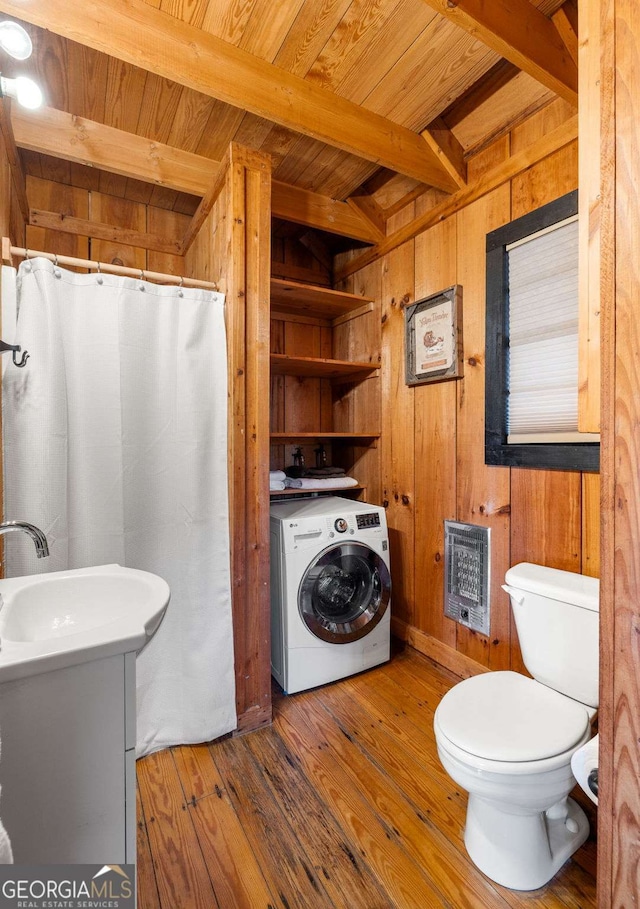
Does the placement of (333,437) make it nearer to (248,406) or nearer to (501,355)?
(248,406)

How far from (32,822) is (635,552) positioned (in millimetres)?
1217

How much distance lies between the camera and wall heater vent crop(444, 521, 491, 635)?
1968 mm

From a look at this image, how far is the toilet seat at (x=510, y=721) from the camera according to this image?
1.13m

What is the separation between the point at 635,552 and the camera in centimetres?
71

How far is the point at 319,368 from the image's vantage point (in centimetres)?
259

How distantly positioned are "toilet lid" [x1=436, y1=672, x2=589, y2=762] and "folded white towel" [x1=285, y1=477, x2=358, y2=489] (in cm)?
130

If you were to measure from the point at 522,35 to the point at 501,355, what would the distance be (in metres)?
1.06

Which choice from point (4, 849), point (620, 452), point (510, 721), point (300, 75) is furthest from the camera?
point (300, 75)

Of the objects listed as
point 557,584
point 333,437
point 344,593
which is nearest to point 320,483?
point 333,437

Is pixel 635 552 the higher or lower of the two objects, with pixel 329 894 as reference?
higher

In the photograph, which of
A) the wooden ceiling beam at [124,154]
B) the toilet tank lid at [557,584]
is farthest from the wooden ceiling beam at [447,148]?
the toilet tank lid at [557,584]

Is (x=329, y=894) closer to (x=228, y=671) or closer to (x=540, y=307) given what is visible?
(x=228, y=671)

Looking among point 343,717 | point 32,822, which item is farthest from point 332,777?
point 32,822

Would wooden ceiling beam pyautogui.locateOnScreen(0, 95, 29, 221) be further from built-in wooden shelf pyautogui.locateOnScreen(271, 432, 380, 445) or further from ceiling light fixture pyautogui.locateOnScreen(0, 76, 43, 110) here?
built-in wooden shelf pyautogui.locateOnScreen(271, 432, 380, 445)
